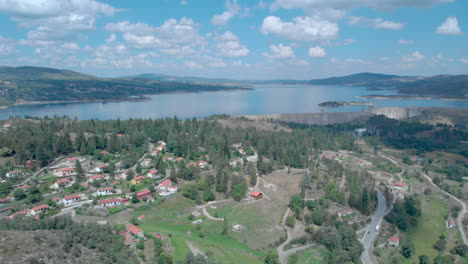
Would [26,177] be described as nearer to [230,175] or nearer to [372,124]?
[230,175]

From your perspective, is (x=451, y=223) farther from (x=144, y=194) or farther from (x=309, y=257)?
(x=144, y=194)

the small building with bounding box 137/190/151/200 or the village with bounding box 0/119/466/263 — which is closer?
the village with bounding box 0/119/466/263

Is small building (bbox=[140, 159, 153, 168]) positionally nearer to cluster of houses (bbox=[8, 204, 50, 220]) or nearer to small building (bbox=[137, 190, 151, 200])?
small building (bbox=[137, 190, 151, 200])

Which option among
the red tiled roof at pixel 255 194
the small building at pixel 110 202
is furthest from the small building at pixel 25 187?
the red tiled roof at pixel 255 194

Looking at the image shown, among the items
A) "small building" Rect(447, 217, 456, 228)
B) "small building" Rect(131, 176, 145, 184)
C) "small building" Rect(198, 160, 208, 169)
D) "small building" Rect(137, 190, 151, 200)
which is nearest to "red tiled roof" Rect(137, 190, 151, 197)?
"small building" Rect(137, 190, 151, 200)

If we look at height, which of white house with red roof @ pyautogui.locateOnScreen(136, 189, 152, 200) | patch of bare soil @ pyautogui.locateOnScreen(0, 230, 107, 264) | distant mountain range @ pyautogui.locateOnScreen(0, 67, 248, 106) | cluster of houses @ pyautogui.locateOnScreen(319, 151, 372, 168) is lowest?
cluster of houses @ pyautogui.locateOnScreen(319, 151, 372, 168)

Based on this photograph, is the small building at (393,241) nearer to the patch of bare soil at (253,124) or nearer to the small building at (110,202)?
the small building at (110,202)
